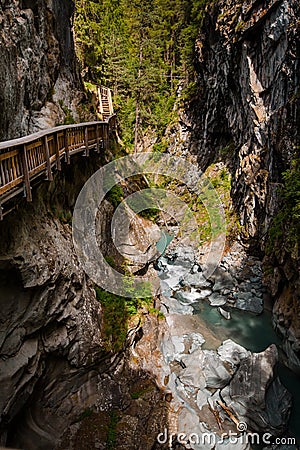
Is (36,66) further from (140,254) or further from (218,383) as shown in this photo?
(218,383)

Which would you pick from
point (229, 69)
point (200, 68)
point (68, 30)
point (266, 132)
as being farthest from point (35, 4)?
point (200, 68)

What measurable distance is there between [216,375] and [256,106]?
14315mm

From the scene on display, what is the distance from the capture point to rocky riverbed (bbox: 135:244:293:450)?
8.34 m

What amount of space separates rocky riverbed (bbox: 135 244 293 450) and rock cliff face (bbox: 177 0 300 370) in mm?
2139

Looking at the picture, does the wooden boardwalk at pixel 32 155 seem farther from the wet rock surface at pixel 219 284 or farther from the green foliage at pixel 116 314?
the wet rock surface at pixel 219 284

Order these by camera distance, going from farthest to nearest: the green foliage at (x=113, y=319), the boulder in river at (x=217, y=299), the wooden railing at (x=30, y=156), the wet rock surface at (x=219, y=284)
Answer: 1. the boulder in river at (x=217, y=299)
2. the wet rock surface at (x=219, y=284)
3. the green foliage at (x=113, y=319)
4. the wooden railing at (x=30, y=156)

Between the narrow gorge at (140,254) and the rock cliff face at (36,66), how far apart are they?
8 centimetres

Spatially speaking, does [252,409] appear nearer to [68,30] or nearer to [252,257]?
[252,257]

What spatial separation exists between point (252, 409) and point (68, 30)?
17.7 metres

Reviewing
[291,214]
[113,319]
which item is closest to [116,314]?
[113,319]

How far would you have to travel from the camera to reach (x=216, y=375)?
9898mm

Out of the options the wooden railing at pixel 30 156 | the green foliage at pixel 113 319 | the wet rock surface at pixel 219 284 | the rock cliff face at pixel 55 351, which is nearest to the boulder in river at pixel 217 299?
the wet rock surface at pixel 219 284

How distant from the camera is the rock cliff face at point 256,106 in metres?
12.6

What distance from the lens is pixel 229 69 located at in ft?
62.9
